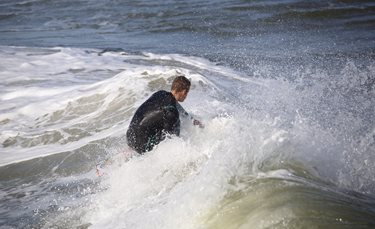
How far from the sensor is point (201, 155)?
6.56m

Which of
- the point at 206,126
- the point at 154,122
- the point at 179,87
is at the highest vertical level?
the point at 179,87

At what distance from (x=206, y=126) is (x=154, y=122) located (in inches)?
41.4

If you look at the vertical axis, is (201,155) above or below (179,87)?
below

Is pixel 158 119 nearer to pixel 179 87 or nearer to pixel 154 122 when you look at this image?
pixel 154 122

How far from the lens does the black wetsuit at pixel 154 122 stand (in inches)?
254

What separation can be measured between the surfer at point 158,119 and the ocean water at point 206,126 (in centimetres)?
18

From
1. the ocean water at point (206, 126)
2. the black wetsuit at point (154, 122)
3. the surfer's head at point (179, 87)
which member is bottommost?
the ocean water at point (206, 126)

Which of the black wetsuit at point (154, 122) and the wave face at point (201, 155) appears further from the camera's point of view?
the black wetsuit at point (154, 122)

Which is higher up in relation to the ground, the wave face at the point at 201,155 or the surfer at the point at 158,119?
the surfer at the point at 158,119

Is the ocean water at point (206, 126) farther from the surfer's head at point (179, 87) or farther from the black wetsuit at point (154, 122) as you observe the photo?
the surfer's head at point (179, 87)

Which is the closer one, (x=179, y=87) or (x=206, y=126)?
(x=179, y=87)

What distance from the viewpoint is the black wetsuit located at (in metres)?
6.45

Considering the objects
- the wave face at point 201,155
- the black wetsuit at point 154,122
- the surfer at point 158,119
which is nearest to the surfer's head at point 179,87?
the surfer at point 158,119

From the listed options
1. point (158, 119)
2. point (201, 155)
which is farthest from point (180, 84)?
point (201, 155)
